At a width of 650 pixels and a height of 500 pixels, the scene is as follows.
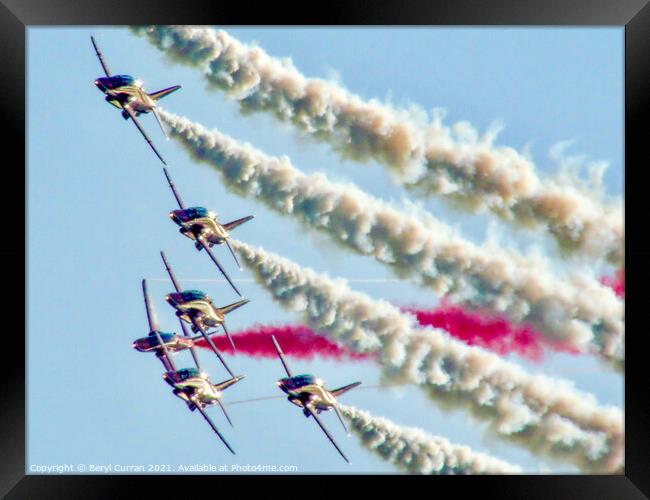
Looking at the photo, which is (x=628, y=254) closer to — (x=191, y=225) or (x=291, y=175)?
(x=291, y=175)

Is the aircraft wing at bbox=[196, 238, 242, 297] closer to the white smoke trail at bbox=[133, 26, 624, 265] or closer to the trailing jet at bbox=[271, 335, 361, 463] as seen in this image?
the trailing jet at bbox=[271, 335, 361, 463]

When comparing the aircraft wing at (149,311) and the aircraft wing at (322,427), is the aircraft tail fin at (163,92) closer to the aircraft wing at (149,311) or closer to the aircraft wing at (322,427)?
the aircraft wing at (149,311)

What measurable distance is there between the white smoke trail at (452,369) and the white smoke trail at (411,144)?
7.70 feet

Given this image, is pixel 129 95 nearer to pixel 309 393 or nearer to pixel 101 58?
pixel 101 58

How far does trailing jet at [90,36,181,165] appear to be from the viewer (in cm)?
2028

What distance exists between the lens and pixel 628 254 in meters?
18.6

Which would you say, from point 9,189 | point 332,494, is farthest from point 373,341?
point 9,189

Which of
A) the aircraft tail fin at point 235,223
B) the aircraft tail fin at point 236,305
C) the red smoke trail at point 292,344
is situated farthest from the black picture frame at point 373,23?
the aircraft tail fin at point 235,223

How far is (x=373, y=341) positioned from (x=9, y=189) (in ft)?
22.5

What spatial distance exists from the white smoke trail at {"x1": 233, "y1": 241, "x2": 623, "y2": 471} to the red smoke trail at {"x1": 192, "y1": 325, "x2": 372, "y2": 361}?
197 mm

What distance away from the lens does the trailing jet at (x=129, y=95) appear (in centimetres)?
2028

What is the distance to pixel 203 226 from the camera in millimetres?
20844

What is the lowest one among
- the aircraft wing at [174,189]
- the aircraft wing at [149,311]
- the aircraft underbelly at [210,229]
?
the aircraft wing at [149,311]

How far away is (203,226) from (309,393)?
11.8 ft
